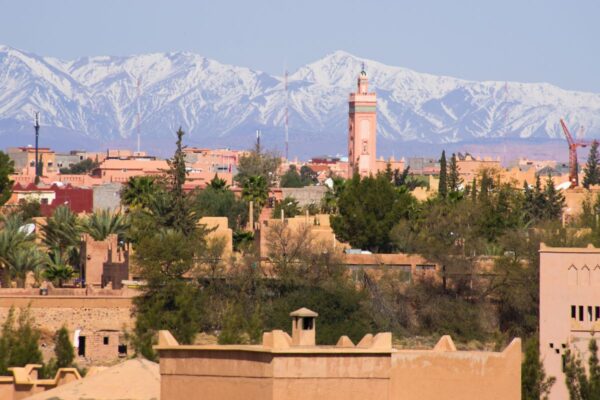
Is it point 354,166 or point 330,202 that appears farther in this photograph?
point 354,166

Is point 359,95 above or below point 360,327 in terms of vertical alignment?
above

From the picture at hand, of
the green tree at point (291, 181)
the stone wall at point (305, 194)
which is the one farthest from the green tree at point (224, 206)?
the green tree at point (291, 181)

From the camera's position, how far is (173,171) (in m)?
70.4

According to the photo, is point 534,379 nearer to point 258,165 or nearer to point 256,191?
point 256,191

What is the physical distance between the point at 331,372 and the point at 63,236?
3906cm

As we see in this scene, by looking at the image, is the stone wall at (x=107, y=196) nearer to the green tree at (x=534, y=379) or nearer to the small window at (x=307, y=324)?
the green tree at (x=534, y=379)

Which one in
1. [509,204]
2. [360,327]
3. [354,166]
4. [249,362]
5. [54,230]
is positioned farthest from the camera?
[354,166]

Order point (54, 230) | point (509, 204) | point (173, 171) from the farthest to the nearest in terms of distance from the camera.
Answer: point (509, 204) < point (173, 171) < point (54, 230)

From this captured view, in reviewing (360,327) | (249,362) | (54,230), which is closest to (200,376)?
(249,362)

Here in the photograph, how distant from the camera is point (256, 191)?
81.9 metres

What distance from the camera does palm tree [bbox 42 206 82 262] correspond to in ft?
205

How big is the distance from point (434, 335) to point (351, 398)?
3187 centimetres

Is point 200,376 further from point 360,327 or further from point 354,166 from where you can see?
point 354,166

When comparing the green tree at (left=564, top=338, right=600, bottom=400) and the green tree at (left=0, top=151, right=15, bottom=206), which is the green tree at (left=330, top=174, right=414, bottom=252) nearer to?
the green tree at (left=0, top=151, right=15, bottom=206)
